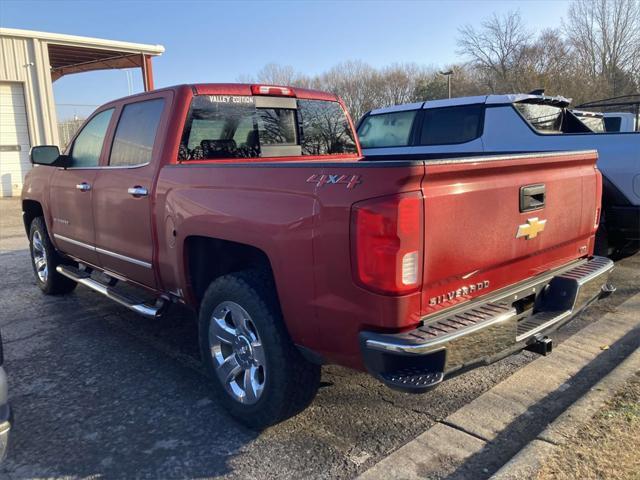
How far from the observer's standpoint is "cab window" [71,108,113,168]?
4.61 meters

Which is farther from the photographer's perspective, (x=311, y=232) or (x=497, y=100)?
(x=497, y=100)

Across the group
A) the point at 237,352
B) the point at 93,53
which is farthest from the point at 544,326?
the point at 93,53

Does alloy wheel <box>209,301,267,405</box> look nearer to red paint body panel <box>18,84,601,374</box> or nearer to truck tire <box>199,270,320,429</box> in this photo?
truck tire <box>199,270,320,429</box>

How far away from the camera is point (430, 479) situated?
2555 mm

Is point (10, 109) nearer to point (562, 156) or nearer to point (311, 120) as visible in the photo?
point (311, 120)

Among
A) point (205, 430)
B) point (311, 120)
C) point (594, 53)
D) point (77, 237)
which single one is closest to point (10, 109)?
point (77, 237)

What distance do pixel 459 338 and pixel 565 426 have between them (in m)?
1.09

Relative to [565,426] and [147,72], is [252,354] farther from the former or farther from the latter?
[147,72]

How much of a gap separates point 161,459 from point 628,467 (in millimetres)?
2346

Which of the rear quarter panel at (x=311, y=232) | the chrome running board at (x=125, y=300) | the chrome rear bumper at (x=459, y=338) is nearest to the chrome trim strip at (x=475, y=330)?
the chrome rear bumper at (x=459, y=338)

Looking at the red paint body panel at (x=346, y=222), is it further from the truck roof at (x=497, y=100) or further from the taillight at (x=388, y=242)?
the truck roof at (x=497, y=100)

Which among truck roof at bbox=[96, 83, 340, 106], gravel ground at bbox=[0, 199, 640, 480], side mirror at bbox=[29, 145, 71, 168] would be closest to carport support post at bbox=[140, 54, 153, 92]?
side mirror at bbox=[29, 145, 71, 168]

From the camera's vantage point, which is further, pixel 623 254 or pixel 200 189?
pixel 623 254

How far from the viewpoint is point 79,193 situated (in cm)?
473
